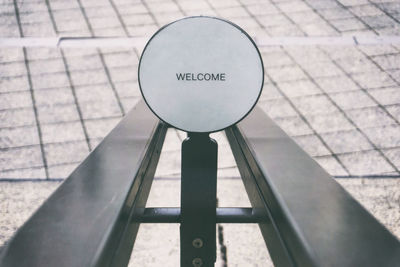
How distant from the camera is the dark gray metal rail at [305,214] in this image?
644 millimetres

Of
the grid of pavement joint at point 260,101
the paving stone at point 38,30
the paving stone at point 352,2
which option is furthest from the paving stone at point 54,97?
the paving stone at point 352,2

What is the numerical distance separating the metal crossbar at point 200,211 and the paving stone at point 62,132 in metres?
1.57

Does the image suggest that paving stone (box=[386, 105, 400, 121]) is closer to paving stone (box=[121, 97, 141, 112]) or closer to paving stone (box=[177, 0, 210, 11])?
paving stone (box=[121, 97, 141, 112])

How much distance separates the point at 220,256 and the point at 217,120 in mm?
1068

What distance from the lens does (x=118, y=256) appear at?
2.36 ft

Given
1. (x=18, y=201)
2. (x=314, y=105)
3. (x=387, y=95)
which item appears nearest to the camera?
(x=18, y=201)

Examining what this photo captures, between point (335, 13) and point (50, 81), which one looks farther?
point (335, 13)

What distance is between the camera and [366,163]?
2.44m

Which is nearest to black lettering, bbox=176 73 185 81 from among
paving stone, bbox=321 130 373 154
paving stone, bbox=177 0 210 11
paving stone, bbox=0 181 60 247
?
paving stone, bbox=0 181 60 247

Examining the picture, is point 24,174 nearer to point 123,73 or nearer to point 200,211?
point 123,73

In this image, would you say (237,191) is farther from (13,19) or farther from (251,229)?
(13,19)

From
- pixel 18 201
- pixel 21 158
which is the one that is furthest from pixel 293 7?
pixel 18 201

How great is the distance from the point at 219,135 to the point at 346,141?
778 millimetres

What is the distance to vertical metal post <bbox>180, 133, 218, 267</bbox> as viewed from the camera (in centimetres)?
90
